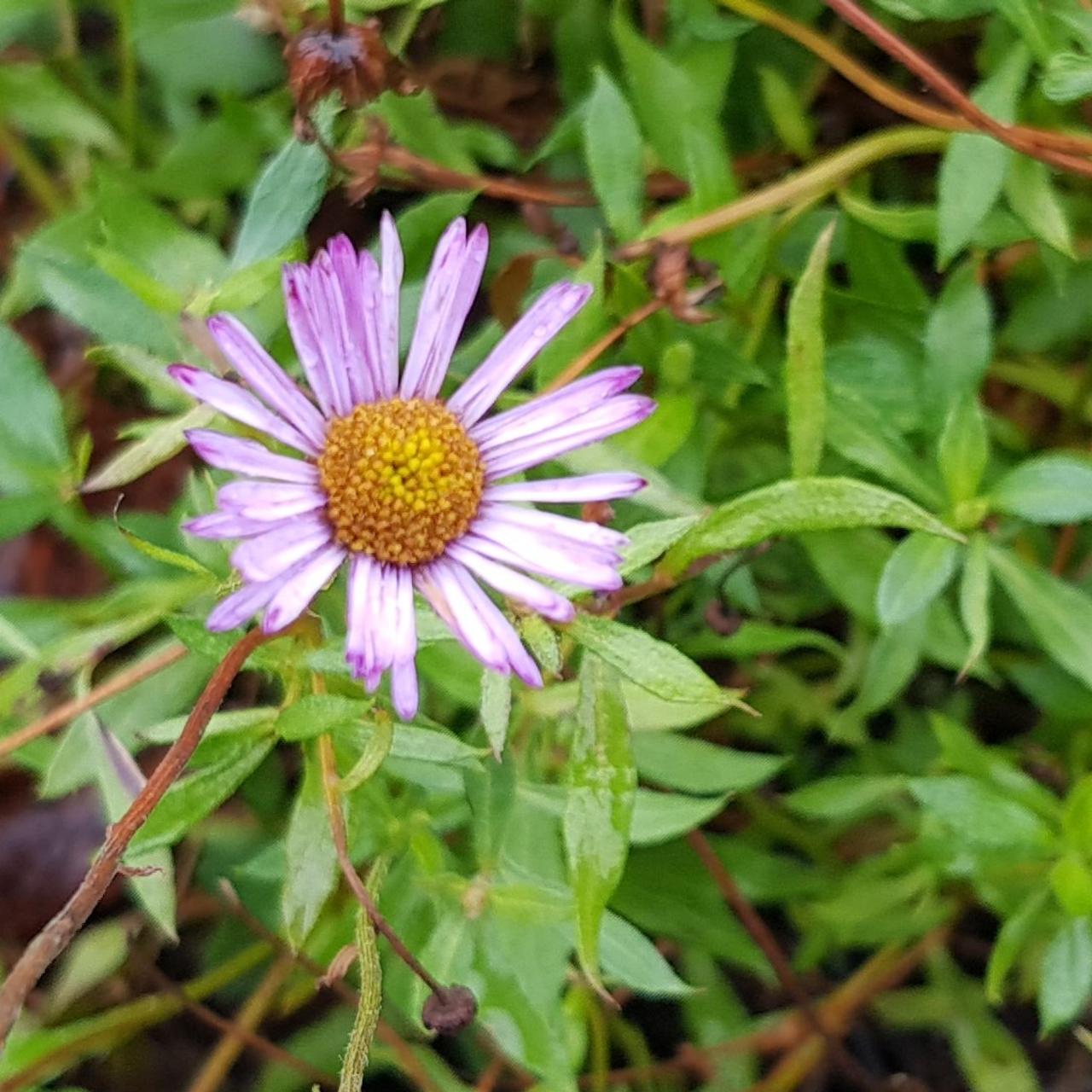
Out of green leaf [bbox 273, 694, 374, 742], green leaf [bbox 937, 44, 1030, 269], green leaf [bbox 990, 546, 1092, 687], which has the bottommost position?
green leaf [bbox 990, 546, 1092, 687]

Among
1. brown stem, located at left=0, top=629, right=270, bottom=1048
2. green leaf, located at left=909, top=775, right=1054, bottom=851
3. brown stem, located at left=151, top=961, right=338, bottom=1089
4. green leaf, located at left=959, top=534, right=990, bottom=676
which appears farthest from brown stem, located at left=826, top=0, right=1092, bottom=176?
brown stem, located at left=151, top=961, right=338, bottom=1089

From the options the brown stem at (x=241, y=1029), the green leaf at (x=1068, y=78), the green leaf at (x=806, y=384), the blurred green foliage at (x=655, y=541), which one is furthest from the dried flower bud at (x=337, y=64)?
the brown stem at (x=241, y=1029)

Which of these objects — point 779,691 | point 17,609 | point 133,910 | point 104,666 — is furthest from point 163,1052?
point 779,691

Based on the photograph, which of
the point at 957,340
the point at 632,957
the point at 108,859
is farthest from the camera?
the point at 957,340

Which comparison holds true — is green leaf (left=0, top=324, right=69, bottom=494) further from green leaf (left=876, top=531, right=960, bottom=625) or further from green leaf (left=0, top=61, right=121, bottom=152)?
green leaf (left=876, top=531, right=960, bottom=625)

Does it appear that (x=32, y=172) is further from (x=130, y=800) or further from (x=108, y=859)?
(x=108, y=859)

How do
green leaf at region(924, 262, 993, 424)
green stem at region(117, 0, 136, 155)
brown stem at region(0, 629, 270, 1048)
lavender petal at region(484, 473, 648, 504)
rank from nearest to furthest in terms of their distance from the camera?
1. brown stem at region(0, 629, 270, 1048)
2. lavender petal at region(484, 473, 648, 504)
3. green leaf at region(924, 262, 993, 424)
4. green stem at region(117, 0, 136, 155)

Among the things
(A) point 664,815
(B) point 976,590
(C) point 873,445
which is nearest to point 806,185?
(C) point 873,445
